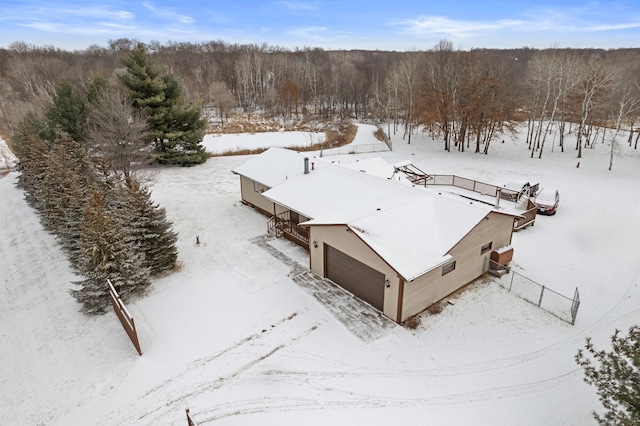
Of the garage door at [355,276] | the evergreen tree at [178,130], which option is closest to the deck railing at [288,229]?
the garage door at [355,276]

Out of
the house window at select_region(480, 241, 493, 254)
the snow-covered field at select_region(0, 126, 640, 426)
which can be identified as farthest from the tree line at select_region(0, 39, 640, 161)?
the house window at select_region(480, 241, 493, 254)

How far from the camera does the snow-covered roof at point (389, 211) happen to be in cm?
1173

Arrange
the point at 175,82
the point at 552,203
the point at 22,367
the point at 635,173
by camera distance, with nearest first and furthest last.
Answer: the point at 22,367
the point at 552,203
the point at 635,173
the point at 175,82

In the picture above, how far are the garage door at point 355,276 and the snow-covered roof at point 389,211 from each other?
46.1 inches

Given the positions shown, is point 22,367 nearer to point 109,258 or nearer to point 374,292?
point 109,258

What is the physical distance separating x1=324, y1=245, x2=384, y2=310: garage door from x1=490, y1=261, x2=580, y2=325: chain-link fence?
520 centimetres

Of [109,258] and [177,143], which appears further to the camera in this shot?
[177,143]

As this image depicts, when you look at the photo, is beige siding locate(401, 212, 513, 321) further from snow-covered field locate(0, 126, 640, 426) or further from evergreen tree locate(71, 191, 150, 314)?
evergreen tree locate(71, 191, 150, 314)

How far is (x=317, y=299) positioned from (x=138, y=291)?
6.81 meters

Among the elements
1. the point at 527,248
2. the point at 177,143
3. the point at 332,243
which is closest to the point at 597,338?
the point at 527,248

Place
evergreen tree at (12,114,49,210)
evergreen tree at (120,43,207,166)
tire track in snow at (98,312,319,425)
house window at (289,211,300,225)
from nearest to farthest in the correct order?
tire track in snow at (98,312,319,425)
house window at (289,211,300,225)
evergreen tree at (12,114,49,210)
evergreen tree at (120,43,207,166)

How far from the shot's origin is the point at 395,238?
12.2 metres

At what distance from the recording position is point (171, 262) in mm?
14914

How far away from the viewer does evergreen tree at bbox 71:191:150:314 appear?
12.3 meters
